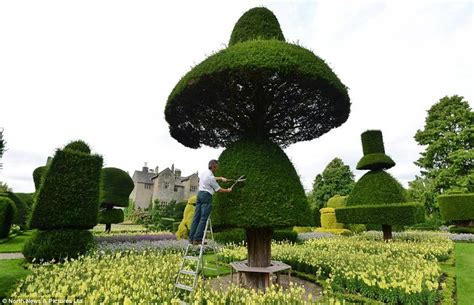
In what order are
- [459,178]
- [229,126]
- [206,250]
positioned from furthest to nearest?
[459,178], [206,250], [229,126]

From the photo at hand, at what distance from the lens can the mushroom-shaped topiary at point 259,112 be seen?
641 centimetres

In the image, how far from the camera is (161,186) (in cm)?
5566

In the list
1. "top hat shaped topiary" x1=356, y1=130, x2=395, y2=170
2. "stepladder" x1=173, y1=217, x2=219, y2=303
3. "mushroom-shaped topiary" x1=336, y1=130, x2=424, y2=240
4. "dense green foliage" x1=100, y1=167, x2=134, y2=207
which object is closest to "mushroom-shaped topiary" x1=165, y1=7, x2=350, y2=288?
"stepladder" x1=173, y1=217, x2=219, y2=303

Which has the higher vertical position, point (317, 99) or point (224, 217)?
point (317, 99)

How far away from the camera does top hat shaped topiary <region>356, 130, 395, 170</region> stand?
15.5 metres

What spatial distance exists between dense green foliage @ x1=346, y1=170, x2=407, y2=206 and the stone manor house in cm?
4456

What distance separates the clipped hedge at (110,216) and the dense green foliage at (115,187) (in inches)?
25.1

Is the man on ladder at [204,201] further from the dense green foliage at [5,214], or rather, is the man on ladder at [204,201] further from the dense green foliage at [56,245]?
the dense green foliage at [5,214]

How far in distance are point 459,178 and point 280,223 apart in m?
31.5

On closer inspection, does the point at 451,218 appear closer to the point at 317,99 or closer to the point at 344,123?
the point at 344,123

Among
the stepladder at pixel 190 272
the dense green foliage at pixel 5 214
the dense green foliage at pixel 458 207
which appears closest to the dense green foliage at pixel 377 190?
the stepladder at pixel 190 272

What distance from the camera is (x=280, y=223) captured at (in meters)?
6.36

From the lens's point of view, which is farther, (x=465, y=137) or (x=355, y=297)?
(x=465, y=137)

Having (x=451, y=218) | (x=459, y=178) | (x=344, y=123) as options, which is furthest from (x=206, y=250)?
(x=459, y=178)
